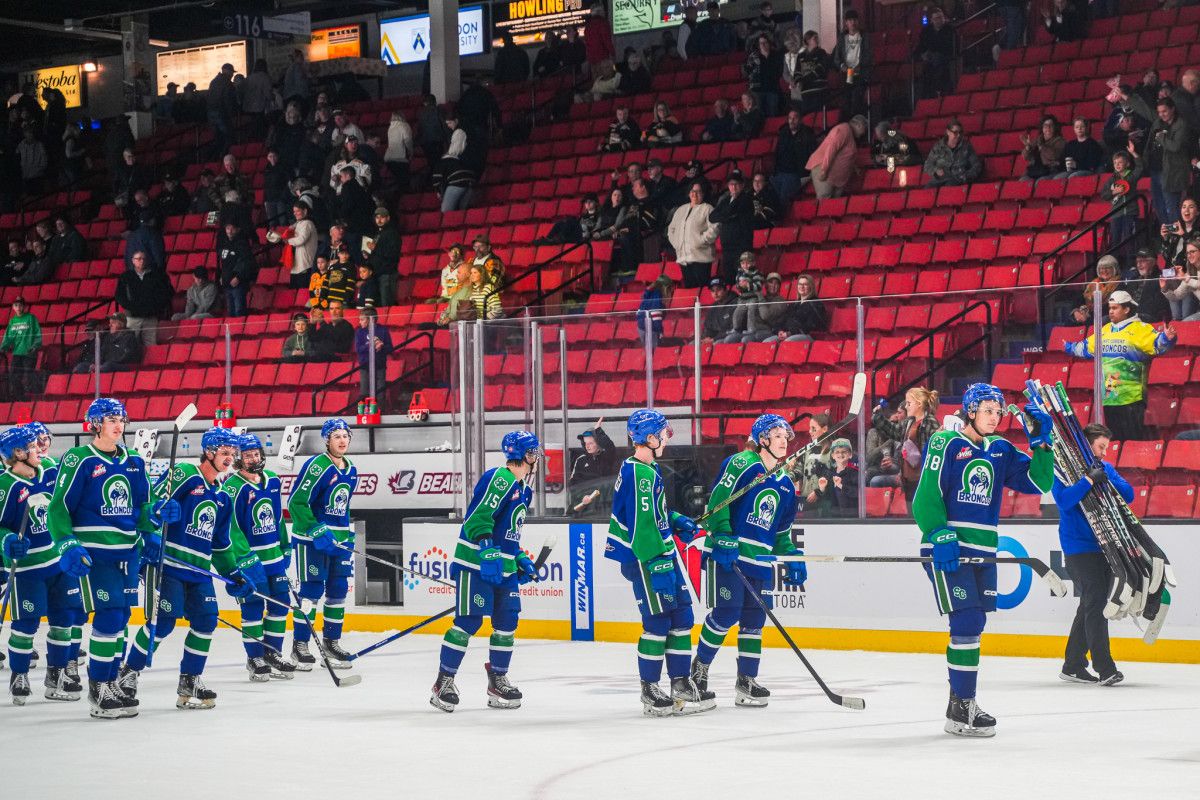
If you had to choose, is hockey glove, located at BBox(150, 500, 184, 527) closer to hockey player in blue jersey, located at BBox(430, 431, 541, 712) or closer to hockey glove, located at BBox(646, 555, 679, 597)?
hockey player in blue jersey, located at BBox(430, 431, 541, 712)

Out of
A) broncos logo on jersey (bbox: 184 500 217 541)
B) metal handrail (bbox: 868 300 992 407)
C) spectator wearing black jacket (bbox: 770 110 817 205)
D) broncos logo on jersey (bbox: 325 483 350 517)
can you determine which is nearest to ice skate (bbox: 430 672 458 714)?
broncos logo on jersey (bbox: 184 500 217 541)

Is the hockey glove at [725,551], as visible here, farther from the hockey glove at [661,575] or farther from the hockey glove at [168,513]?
the hockey glove at [168,513]

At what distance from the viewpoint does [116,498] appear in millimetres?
8852

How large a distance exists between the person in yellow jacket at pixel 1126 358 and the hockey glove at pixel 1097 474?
1.47 m

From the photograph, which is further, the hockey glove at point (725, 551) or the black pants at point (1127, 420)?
the black pants at point (1127, 420)

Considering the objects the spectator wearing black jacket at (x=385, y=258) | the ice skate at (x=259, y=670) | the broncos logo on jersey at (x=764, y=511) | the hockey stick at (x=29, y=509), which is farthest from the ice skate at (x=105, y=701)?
the spectator wearing black jacket at (x=385, y=258)

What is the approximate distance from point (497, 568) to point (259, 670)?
2610mm

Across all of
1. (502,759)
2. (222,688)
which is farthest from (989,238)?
(502,759)

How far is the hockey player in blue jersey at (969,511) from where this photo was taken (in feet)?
25.4

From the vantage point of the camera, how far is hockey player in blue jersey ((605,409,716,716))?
28.2 ft

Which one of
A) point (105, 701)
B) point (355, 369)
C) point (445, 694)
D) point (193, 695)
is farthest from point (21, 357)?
point (445, 694)

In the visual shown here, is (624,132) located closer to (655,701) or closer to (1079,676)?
(1079,676)

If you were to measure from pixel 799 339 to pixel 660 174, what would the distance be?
5535 millimetres

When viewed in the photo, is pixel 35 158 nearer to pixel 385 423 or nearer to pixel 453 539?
pixel 385 423
